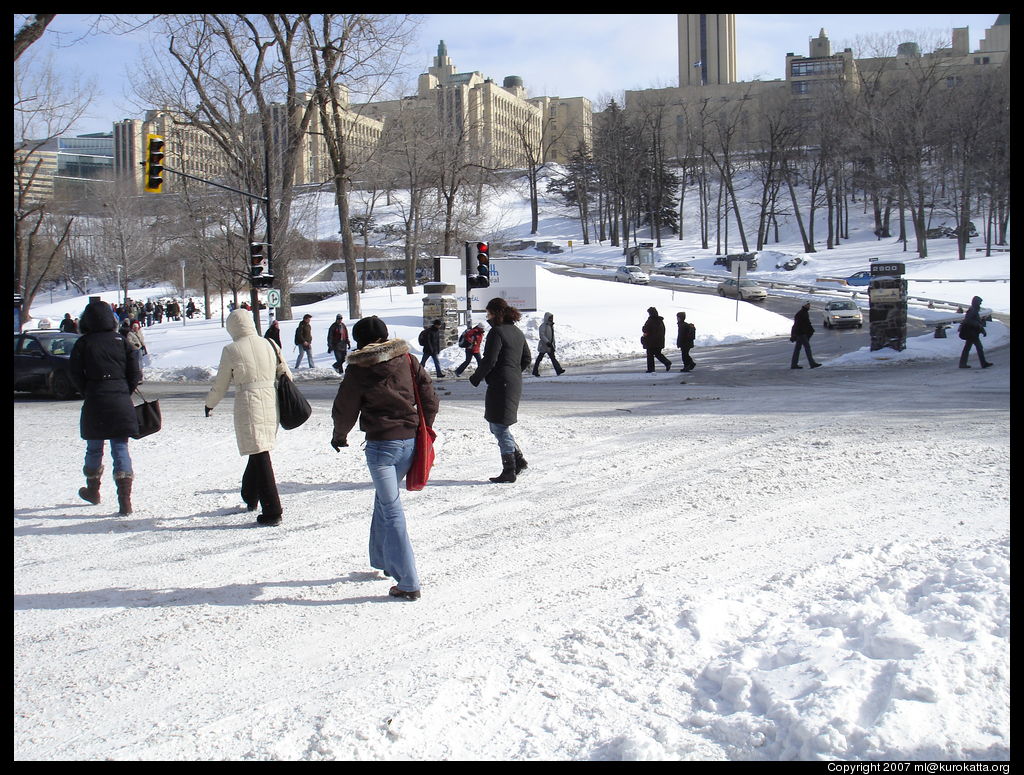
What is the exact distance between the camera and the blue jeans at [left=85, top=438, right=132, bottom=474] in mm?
7664

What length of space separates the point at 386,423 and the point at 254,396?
2.05 metres

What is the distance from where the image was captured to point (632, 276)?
5909cm

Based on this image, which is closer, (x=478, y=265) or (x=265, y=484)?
(x=265, y=484)

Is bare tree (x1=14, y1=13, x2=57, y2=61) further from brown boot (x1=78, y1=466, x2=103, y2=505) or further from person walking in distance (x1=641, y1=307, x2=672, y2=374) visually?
person walking in distance (x1=641, y1=307, x2=672, y2=374)

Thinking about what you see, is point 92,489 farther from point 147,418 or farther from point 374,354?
point 374,354

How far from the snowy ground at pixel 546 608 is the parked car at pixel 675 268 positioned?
56.9 m

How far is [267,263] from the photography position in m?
27.9

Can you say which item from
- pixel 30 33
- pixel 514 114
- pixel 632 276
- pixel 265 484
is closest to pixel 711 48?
pixel 514 114

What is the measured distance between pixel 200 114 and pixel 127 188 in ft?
137

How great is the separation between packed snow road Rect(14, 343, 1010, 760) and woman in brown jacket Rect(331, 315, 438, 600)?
13.4 inches

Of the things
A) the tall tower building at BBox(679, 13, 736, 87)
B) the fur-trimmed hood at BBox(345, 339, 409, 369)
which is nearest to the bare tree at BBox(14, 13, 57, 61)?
the fur-trimmed hood at BBox(345, 339, 409, 369)

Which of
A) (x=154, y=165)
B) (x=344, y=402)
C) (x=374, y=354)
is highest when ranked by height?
(x=154, y=165)

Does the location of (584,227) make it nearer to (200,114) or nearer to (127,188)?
(127,188)
